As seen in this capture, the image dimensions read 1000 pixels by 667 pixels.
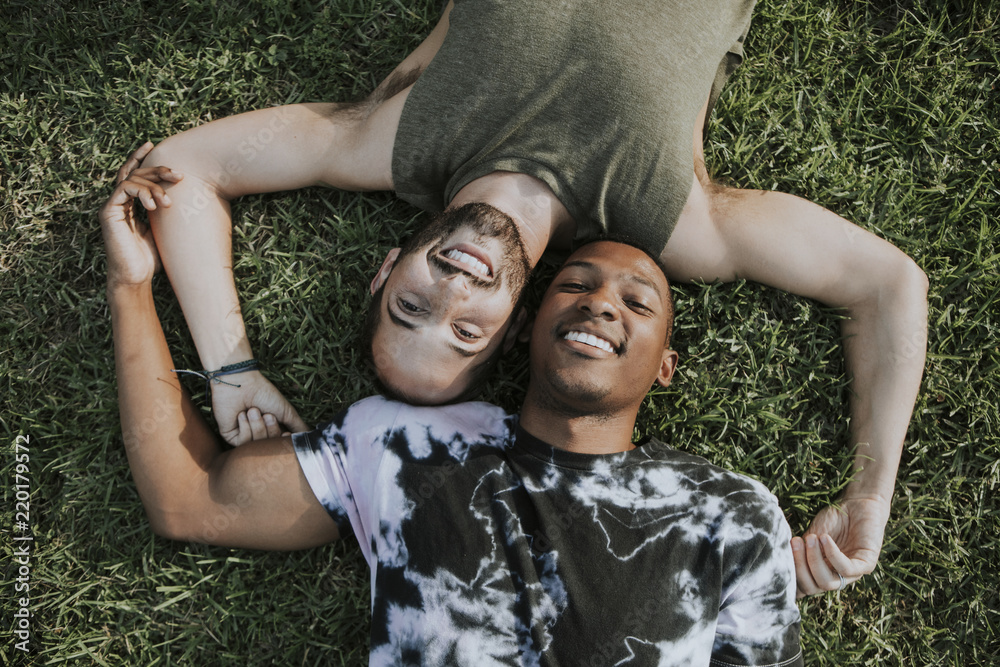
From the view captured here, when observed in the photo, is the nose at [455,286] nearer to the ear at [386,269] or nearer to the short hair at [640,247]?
the ear at [386,269]

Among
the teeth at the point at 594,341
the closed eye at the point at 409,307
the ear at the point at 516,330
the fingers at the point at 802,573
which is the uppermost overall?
the closed eye at the point at 409,307

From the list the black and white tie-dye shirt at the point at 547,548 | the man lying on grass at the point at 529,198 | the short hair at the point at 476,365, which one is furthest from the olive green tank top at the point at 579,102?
the black and white tie-dye shirt at the point at 547,548

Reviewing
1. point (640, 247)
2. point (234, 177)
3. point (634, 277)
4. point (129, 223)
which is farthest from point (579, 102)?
point (129, 223)

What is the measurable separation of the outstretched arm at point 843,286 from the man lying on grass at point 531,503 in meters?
0.33

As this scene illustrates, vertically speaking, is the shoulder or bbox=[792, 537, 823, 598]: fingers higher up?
the shoulder

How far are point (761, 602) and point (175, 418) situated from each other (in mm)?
2816

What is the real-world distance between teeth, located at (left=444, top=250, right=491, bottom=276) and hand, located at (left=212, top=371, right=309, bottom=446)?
1258 millimetres

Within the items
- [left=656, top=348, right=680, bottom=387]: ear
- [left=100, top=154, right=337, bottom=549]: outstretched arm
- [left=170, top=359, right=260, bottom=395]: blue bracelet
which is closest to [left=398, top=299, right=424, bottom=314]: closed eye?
[left=100, top=154, right=337, bottom=549]: outstretched arm

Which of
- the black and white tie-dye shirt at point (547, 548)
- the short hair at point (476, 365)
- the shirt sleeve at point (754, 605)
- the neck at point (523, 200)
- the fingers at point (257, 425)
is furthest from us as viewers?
the fingers at point (257, 425)

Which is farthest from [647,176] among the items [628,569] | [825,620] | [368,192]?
[825,620]

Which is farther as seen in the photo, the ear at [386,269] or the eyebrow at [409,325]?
the ear at [386,269]

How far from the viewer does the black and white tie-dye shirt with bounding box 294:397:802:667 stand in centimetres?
269

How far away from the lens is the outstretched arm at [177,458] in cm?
300

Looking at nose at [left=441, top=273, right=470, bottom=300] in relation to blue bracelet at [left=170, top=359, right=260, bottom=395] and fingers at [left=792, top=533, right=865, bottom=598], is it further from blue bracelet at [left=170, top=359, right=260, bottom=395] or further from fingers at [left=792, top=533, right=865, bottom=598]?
fingers at [left=792, top=533, right=865, bottom=598]
